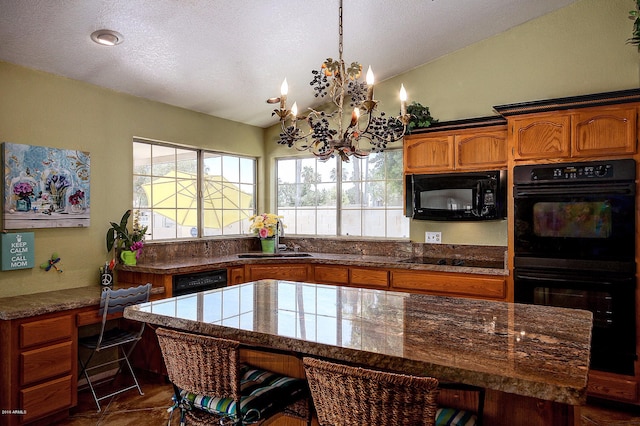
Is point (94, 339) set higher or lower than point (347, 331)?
lower

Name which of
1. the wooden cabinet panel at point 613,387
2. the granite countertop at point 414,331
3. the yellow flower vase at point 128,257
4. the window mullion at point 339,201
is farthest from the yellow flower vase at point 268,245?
the wooden cabinet panel at point 613,387

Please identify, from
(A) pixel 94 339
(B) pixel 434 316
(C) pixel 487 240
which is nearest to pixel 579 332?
(B) pixel 434 316

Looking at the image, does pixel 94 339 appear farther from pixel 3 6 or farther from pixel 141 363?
pixel 3 6

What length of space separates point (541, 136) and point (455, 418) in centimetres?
249

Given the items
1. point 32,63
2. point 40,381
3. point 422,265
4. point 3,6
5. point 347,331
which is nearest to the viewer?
point 347,331

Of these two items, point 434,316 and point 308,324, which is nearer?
point 308,324

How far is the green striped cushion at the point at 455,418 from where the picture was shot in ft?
4.37

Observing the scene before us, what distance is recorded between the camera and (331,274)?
13.1 ft

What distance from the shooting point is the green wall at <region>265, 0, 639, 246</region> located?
130 inches

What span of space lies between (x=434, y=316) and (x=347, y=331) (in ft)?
1.47

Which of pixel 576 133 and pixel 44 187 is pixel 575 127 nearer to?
pixel 576 133

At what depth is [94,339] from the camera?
3.08 m

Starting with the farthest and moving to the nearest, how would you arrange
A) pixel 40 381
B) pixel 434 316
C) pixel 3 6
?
pixel 40 381 < pixel 3 6 < pixel 434 316

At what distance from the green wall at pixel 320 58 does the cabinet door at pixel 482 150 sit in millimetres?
393
